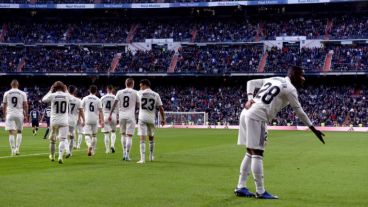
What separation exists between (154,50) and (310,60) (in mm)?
20401

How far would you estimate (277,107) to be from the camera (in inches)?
460

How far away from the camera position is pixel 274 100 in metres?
11.6

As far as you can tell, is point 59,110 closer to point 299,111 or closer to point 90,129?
point 90,129

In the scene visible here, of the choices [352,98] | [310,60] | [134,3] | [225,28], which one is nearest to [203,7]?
[225,28]

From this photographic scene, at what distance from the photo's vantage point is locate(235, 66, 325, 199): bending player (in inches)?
450

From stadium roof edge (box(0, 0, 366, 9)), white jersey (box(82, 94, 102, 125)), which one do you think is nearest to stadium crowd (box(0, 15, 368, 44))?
stadium roof edge (box(0, 0, 366, 9))

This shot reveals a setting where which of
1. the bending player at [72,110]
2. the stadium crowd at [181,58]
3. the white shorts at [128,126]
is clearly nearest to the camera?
the white shorts at [128,126]

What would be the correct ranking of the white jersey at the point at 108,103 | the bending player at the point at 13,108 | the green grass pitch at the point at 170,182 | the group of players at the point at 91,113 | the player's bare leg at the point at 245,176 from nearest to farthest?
the green grass pitch at the point at 170,182 < the player's bare leg at the point at 245,176 < the group of players at the point at 91,113 < the bending player at the point at 13,108 < the white jersey at the point at 108,103

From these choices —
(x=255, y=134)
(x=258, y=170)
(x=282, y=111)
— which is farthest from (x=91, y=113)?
(x=282, y=111)

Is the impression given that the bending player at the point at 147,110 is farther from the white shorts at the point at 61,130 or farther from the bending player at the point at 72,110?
the bending player at the point at 72,110

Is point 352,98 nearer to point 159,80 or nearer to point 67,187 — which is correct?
point 159,80

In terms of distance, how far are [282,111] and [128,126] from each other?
4612 centimetres

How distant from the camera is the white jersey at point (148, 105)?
2008cm

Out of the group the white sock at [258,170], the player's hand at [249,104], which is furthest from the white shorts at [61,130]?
the white sock at [258,170]
